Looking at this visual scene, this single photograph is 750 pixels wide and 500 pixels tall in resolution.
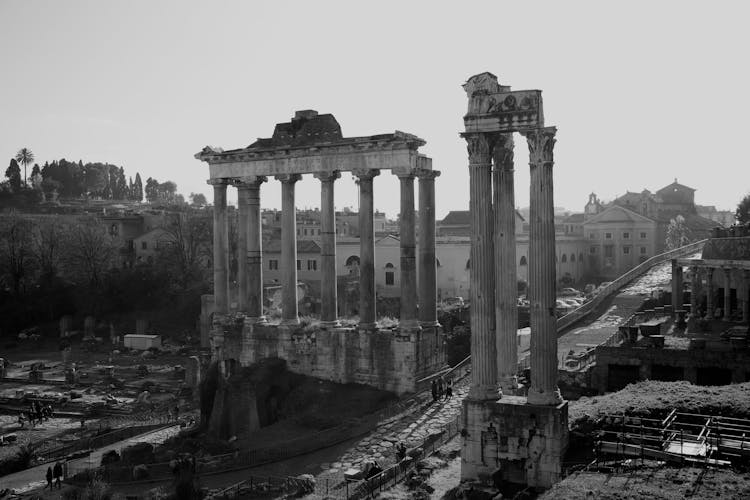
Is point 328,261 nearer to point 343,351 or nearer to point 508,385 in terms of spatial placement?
point 343,351

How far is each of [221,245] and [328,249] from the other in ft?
16.0

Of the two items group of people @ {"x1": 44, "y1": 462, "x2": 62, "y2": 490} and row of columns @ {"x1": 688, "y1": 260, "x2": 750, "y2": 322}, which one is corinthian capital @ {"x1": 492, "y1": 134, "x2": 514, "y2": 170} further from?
row of columns @ {"x1": 688, "y1": 260, "x2": 750, "y2": 322}

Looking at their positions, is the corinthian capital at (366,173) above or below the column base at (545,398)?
above

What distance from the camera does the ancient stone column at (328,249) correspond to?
2700 centimetres

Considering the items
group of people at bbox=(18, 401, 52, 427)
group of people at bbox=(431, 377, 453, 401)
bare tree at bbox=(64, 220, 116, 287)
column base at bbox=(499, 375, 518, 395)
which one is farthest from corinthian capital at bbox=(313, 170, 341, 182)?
bare tree at bbox=(64, 220, 116, 287)

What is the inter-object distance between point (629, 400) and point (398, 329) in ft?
30.0

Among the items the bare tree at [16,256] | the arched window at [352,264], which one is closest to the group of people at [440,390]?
the arched window at [352,264]

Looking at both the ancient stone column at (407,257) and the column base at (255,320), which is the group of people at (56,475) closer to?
the column base at (255,320)

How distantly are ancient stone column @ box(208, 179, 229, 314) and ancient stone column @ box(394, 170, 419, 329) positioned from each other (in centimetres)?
765

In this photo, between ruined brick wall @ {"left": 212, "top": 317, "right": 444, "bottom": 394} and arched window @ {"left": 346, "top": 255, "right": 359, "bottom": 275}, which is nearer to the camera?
ruined brick wall @ {"left": 212, "top": 317, "right": 444, "bottom": 394}

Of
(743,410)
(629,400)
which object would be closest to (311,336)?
(629,400)

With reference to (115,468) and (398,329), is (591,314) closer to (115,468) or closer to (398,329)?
(398,329)

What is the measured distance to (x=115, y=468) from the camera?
22891 millimetres

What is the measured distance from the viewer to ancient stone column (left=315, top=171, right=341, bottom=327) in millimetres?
27000
